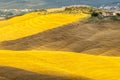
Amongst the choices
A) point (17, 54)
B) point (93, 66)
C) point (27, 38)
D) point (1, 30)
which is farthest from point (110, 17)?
point (93, 66)

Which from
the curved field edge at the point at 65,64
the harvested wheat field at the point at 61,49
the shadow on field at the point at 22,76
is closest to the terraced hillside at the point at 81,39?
the harvested wheat field at the point at 61,49

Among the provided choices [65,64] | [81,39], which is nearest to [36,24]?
[81,39]

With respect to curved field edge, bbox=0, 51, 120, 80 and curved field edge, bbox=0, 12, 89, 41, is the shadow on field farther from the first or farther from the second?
curved field edge, bbox=0, 12, 89, 41

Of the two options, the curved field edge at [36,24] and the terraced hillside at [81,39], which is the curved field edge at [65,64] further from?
the curved field edge at [36,24]

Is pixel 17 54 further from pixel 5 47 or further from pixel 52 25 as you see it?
pixel 52 25

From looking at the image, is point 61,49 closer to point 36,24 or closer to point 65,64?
point 65,64

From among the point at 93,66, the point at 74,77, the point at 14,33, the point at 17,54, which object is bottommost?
the point at 74,77

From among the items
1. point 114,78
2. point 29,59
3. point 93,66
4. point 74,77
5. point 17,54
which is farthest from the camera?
point 17,54
